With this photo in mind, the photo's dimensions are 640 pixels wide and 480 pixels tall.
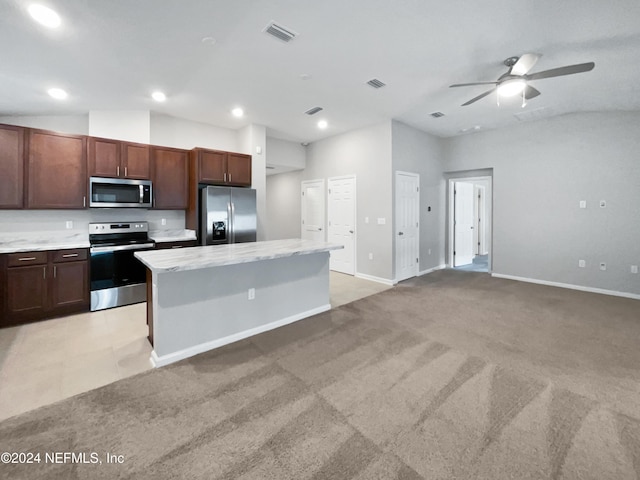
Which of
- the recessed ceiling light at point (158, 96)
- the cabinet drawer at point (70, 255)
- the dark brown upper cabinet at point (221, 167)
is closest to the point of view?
the cabinet drawer at point (70, 255)

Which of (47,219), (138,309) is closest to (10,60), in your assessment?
(47,219)

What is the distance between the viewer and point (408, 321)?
347 cm

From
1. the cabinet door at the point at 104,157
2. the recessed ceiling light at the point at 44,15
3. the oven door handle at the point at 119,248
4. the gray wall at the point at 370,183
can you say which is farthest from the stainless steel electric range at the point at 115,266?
the gray wall at the point at 370,183

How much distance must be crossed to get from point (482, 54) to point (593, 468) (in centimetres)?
341

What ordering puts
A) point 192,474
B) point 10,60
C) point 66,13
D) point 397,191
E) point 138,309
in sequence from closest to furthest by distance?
point 192,474 → point 66,13 → point 10,60 → point 138,309 → point 397,191

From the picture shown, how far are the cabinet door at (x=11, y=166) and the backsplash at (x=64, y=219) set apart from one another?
1.20 feet

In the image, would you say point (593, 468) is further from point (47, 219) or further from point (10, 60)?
point (47, 219)

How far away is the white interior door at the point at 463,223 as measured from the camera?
682cm

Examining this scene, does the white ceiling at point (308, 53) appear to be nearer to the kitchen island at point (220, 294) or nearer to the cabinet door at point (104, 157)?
the cabinet door at point (104, 157)

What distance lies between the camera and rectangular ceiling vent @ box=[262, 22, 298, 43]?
249 cm

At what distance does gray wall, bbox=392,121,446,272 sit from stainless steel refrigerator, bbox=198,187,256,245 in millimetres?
2696

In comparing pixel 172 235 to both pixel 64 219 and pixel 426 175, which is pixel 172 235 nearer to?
pixel 64 219

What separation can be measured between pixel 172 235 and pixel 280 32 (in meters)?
3.57

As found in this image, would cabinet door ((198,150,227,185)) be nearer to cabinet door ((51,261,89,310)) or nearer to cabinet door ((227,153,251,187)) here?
cabinet door ((227,153,251,187))
